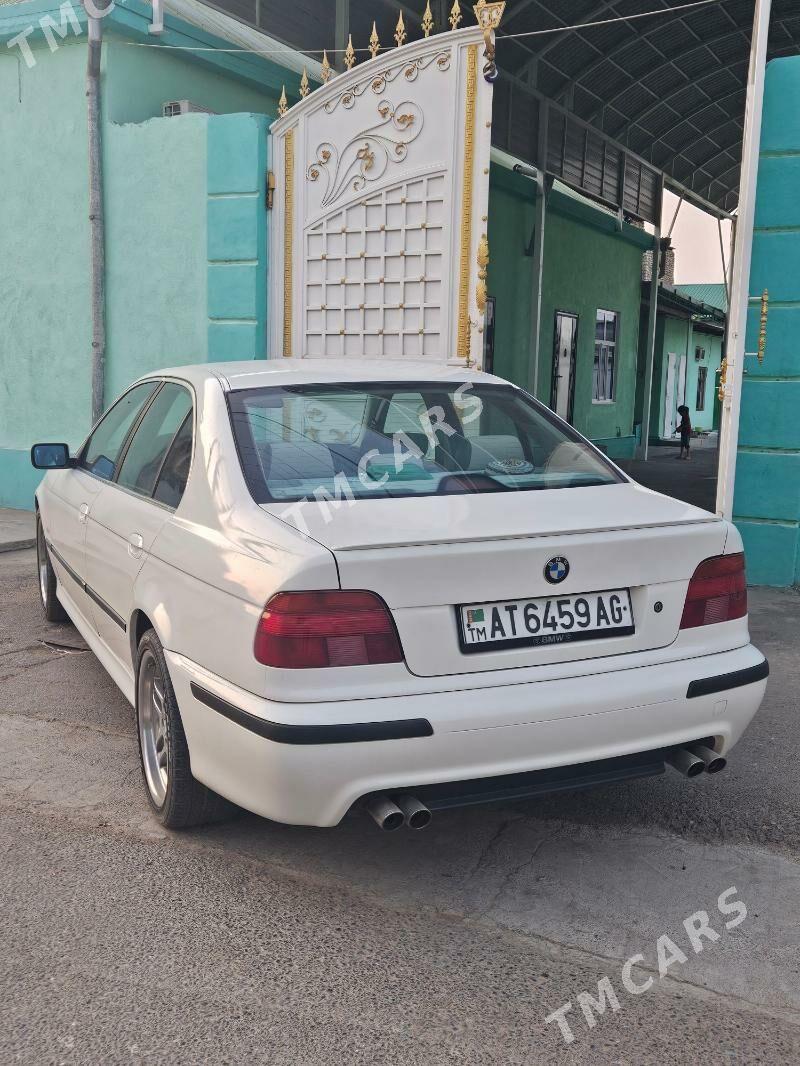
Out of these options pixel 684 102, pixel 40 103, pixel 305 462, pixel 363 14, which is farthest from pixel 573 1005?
pixel 684 102

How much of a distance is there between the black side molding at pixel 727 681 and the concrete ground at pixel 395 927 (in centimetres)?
58

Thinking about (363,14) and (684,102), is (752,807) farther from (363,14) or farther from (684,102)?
(684,102)

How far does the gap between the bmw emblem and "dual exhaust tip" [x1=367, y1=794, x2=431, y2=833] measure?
2.28 ft

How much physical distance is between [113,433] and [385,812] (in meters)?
2.55

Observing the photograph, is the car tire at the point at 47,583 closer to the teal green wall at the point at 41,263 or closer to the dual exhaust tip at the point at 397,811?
the dual exhaust tip at the point at 397,811

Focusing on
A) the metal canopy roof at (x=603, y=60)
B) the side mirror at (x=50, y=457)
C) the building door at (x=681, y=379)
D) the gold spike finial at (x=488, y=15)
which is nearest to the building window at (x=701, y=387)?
the building door at (x=681, y=379)

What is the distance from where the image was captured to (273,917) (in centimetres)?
292

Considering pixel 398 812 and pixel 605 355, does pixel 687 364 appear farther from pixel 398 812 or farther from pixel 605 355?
pixel 398 812

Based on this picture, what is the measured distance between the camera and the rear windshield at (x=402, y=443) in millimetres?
3281

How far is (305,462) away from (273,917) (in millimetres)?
1365

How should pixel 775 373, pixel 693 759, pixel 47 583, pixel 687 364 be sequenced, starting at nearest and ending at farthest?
pixel 693 759 < pixel 47 583 < pixel 775 373 < pixel 687 364

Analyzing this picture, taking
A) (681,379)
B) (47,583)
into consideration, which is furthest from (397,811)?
(681,379)

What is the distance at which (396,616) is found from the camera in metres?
2.74

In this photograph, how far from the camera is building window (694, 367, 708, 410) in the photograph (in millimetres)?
36156
